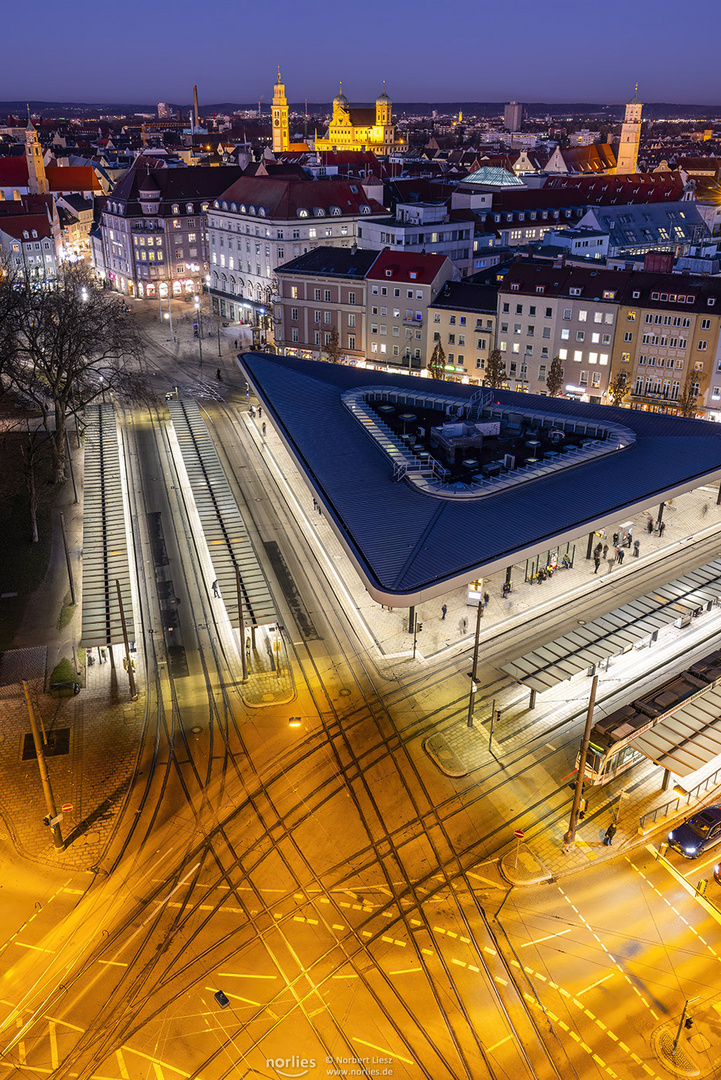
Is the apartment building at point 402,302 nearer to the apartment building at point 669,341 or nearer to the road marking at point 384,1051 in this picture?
the apartment building at point 669,341

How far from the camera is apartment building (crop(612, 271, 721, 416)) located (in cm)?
8350

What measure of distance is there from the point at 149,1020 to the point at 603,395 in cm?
7612

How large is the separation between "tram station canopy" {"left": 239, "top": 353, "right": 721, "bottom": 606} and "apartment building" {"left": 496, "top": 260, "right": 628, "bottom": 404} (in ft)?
64.7

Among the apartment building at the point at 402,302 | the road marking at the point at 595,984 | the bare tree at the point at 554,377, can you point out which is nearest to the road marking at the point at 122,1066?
the road marking at the point at 595,984

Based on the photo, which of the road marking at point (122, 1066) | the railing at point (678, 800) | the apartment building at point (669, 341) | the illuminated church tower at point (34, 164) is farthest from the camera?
the illuminated church tower at point (34, 164)

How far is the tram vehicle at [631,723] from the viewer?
38312 mm

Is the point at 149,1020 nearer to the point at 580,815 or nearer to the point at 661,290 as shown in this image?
the point at 580,815

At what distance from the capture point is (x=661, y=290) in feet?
279

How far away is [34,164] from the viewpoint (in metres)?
180

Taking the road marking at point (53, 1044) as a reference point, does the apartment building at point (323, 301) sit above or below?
above

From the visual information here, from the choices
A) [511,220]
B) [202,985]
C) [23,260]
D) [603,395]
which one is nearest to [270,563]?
[202,985]

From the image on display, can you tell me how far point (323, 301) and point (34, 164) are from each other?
365 feet

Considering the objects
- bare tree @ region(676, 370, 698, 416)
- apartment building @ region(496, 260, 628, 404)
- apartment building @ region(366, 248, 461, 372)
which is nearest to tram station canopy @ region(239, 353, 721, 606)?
bare tree @ region(676, 370, 698, 416)

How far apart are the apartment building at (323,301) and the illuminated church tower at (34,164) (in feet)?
324
